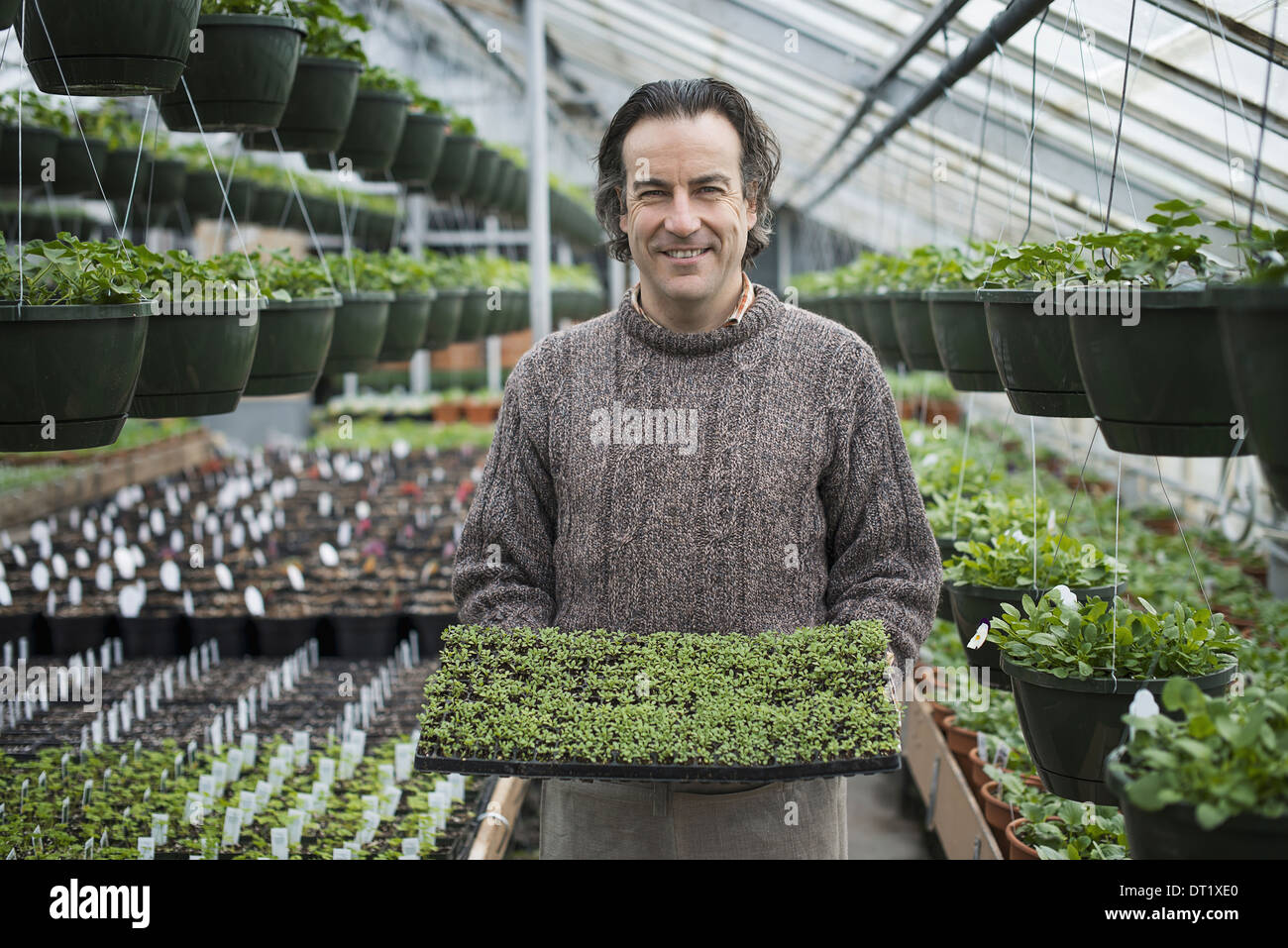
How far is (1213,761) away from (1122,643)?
624 mm

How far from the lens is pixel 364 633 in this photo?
447 cm

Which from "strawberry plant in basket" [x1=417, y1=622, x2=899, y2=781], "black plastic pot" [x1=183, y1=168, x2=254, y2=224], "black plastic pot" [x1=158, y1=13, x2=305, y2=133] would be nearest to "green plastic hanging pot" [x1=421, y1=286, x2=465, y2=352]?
"black plastic pot" [x1=183, y1=168, x2=254, y2=224]

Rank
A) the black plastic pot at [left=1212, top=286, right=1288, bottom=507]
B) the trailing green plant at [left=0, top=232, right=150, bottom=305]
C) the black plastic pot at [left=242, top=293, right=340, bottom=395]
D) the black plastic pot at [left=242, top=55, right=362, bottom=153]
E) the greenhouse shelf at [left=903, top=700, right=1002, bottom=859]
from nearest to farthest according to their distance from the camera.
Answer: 1. the black plastic pot at [left=1212, top=286, right=1288, bottom=507]
2. the trailing green plant at [left=0, top=232, right=150, bottom=305]
3. the black plastic pot at [left=242, top=293, right=340, bottom=395]
4. the black plastic pot at [left=242, top=55, right=362, bottom=153]
5. the greenhouse shelf at [left=903, top=700, right=1002, bottom=859]

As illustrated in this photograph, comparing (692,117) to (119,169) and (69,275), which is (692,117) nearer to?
(69,275)

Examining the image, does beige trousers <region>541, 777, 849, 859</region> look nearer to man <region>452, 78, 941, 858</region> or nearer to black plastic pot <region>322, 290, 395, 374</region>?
man <region>452, 78, 941, 858</region>

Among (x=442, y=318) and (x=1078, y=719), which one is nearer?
(x=1078, y=719)

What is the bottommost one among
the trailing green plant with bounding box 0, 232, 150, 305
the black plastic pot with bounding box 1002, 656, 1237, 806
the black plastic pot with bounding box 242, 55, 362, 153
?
the black plastic pot with bounding box 1002, 656, 1237, 806

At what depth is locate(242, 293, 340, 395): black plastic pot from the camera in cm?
253

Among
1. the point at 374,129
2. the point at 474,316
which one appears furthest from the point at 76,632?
the point at 374,129

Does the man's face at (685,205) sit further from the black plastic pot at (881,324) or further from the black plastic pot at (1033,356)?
the black plastic pot at (881,324)

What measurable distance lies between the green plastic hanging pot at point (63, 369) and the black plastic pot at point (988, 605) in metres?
1.52

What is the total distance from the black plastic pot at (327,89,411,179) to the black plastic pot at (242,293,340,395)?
40.5 inches

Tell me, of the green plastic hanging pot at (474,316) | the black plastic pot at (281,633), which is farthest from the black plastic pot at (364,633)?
the green plastic hanging pot at (474,316)

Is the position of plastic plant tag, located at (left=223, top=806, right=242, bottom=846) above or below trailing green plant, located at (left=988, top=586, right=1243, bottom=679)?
below
